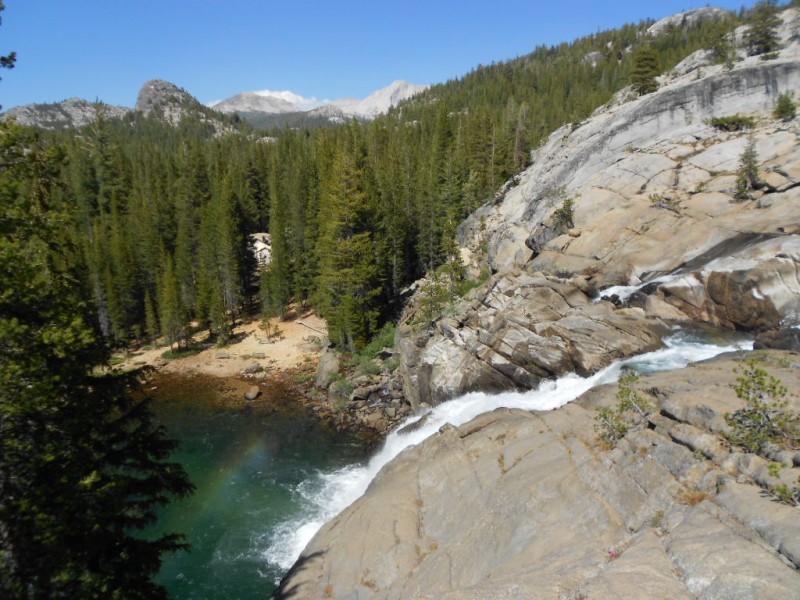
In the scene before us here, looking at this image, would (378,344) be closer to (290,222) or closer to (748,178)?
(748,178)

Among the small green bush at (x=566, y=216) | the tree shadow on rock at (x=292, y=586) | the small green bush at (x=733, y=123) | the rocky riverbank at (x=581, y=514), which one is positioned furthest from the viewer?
the small green bush at (x=566, y=216)

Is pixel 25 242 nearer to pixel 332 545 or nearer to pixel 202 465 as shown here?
pixel 332 545

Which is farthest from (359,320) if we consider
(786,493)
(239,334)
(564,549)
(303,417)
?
(786,493)

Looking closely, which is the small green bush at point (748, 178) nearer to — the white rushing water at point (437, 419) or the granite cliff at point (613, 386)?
the granite cliff at point (613, 386)

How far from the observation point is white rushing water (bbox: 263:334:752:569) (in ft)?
68.4

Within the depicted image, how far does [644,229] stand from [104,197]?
86832 millimetres

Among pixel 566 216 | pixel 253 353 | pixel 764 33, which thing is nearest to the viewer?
pixel 566 216

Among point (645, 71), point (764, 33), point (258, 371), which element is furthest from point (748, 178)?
point (258, 371)

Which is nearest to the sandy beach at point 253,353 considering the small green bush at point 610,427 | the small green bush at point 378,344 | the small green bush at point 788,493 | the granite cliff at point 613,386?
the small green bush at point 378,344

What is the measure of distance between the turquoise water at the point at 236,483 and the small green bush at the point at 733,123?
37743mm

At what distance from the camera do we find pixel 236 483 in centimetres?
2597

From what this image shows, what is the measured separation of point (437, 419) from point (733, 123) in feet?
111

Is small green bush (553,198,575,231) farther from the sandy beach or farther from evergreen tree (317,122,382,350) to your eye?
the sandy beach

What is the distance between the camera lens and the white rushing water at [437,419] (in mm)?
20859
